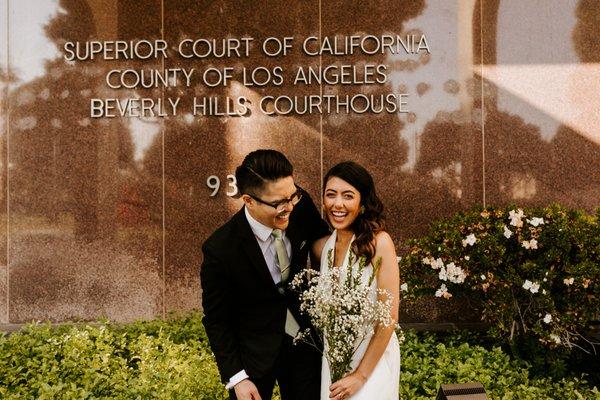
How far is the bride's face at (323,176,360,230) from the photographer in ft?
8.79

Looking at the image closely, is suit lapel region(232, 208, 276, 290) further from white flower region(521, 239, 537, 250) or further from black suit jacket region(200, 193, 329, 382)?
white flower region(521, 239, 537, 250)

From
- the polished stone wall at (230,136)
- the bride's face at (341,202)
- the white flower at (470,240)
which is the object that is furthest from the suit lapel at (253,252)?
the polished stone wall at (230,136)

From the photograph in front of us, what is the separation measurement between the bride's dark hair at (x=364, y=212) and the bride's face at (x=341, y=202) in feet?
0.10

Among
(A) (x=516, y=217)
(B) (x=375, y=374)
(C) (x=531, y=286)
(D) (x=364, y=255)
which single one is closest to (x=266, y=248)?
(D) (x=364, y=255)

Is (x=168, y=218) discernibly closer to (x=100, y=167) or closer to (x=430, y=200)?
(x=100, y=167)

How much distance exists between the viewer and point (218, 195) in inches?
243

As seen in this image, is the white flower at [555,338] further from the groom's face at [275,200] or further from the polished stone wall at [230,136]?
the groom's face at [275,200]

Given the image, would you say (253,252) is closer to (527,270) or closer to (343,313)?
(343,313)

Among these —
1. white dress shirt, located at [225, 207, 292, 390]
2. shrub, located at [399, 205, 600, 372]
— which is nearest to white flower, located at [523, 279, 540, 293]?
shrub, located at [399, 205, 600, 372]

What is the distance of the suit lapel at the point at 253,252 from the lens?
2715 millimetres

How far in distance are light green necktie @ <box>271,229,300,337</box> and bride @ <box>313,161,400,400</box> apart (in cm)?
18

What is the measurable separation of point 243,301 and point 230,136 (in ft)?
11.8

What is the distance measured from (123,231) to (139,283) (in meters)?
0.58

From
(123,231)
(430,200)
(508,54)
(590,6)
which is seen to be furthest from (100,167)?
(590,6)
